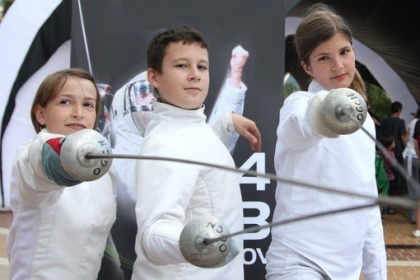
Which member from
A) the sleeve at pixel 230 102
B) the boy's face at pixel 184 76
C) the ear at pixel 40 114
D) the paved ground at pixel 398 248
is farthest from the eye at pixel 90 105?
the paved ground at pixel 398 248

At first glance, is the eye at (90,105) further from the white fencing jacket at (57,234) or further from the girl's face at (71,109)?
the white fencing jacket at (57,234)

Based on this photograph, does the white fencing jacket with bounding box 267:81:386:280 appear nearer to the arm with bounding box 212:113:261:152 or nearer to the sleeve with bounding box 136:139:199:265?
the arm with bounding box 212:113:261:152

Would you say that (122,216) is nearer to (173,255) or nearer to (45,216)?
(45,216)

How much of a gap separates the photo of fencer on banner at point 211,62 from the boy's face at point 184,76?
2.99ft

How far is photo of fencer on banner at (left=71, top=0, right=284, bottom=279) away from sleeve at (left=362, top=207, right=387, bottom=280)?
28.5 inches

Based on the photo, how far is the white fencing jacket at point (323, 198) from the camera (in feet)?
6.66

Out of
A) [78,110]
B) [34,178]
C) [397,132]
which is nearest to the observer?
[34,178]

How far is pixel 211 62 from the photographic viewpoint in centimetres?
292

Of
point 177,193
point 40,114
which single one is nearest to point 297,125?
point 177,193

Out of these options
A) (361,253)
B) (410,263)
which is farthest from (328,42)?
(410,263)

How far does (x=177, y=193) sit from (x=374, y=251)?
92 centimetres

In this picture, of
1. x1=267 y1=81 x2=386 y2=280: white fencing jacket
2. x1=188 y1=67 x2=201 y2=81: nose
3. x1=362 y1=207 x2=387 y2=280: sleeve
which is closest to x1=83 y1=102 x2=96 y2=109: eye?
x1=188 y1=67 x2=201 y2=81: nose

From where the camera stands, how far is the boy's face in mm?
1938

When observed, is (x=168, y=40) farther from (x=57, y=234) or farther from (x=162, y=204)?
(x=57, y=234)
